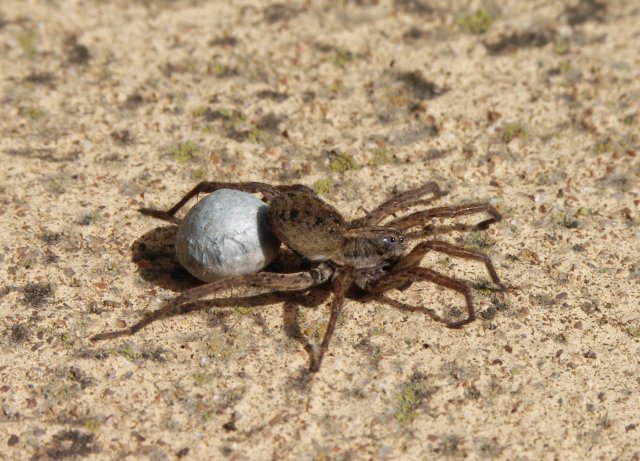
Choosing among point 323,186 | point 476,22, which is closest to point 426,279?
point 323,186

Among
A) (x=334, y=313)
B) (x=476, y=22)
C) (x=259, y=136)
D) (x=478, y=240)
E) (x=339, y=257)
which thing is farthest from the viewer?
(x=476, y=22)

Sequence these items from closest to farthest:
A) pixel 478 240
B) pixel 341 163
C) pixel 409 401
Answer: pixel 409 401 → pixel 478 240 → pixel 341 163

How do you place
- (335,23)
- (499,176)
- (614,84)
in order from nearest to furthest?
(499,176) < (614,84) < (335,23)

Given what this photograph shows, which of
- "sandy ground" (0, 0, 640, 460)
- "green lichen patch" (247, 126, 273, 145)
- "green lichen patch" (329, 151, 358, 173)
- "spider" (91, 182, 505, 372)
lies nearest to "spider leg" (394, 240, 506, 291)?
"spider" (91, 182, 505, 372)

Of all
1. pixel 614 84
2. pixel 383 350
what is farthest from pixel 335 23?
pixel 383 350

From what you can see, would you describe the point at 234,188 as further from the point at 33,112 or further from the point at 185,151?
the point at 33,112

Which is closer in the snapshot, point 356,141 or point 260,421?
point 260,421

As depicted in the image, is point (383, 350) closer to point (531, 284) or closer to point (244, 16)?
point (531, 284)
